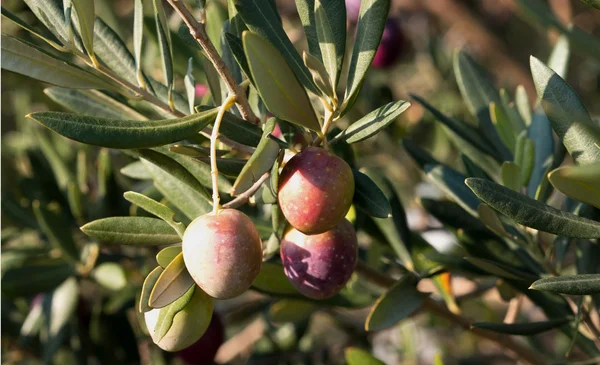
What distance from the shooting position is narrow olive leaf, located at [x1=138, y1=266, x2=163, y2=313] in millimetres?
720

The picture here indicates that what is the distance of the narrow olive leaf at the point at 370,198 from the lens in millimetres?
761

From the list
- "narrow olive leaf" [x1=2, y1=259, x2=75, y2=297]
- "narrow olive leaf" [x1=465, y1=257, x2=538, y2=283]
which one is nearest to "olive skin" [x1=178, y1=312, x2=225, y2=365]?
"narrow olive leaf" [x1=2, y1=259, x2=75, y2=297]

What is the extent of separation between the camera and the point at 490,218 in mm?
892

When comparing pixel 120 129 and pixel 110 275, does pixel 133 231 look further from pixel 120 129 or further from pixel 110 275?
pixel 110 275

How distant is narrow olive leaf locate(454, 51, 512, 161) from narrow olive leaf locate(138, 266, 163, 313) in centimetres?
58

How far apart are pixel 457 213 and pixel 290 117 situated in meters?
0.38

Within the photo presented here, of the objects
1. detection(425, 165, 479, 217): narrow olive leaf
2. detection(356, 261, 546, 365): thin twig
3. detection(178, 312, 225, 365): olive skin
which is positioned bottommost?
detection(178, 312, 225, 365): olive skin

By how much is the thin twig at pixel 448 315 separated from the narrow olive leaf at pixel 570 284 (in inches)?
16.6

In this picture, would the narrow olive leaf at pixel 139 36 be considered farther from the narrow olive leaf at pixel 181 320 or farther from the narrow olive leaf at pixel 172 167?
the narrow olive leaf at pixel 181 320

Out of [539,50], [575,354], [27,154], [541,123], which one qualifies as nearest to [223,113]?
[541,123]

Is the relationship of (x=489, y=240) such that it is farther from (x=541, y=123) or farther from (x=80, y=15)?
(x=80, y=15)

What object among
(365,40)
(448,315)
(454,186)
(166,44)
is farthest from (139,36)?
(448,315)

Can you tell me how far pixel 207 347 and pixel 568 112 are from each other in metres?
0.92

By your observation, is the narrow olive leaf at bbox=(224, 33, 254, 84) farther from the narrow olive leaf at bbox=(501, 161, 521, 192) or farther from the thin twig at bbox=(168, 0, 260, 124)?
the narrow olive leaf at bbox=(501, 161, 521, 192)
